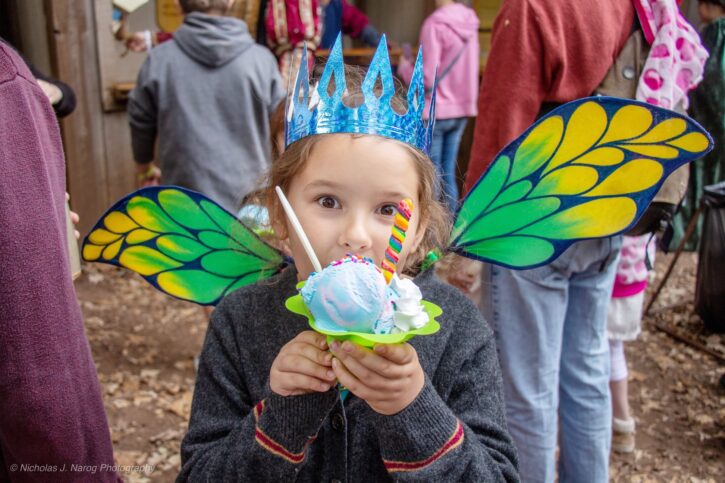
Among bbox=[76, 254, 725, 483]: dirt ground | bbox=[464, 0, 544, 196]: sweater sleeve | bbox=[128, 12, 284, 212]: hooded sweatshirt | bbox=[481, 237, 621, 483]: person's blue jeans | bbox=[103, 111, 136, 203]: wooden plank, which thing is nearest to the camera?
bbox=[464, 0, 544, 196]: sweater sleeve

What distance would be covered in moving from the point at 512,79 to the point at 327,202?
110cm

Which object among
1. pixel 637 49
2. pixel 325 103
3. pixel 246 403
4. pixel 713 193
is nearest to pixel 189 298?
pixel 246 403

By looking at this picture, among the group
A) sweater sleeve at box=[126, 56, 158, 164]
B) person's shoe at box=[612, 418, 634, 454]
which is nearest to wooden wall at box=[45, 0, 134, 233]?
sweater sleeve at box=[126, 56, 158, 164]

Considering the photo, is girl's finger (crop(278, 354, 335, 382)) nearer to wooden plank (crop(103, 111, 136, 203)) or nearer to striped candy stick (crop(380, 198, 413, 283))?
striped candy stick (crop(380, 198, 413, 283))

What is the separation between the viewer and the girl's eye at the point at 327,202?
122 centimetres

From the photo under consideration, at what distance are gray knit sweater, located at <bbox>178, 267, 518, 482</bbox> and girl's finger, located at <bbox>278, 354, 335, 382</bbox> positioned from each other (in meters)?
0.08

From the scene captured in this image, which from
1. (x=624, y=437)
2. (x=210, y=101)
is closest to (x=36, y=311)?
(x=210, y=101)

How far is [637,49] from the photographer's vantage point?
2.08 meters

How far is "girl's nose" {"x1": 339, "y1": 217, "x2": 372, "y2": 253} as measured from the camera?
1146 millimetres

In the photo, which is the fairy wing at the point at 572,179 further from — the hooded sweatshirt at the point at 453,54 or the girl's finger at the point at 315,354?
the hooded sweatshirt at the point at 453,54

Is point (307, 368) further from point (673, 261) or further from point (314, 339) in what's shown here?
point (673, 261)

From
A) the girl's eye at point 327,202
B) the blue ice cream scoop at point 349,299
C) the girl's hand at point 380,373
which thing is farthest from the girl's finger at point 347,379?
the girl's eye at point 327,202

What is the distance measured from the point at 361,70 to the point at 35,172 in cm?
71

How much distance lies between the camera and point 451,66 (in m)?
5.30
